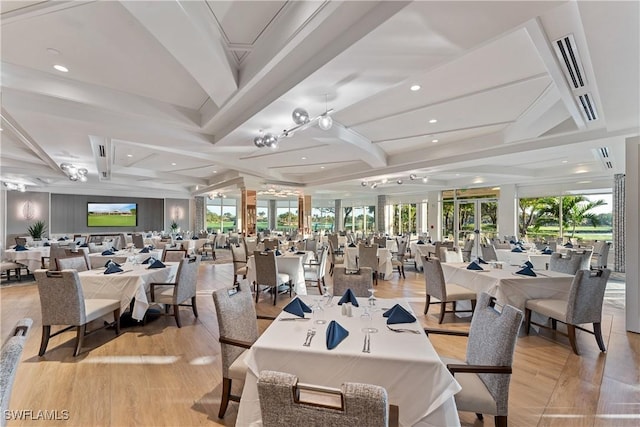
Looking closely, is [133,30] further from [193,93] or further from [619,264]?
[619,264]

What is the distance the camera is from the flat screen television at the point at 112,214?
15.0 metres

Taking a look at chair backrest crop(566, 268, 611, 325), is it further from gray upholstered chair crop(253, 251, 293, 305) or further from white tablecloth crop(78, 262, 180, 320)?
white tablecloth crop(78, 262, 180, 320)

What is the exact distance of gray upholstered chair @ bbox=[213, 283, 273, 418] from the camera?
216 cm

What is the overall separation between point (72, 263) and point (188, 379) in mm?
3210

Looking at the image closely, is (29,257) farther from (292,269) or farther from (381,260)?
(381,260)

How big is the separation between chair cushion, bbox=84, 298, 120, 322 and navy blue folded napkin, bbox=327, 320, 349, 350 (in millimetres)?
3113

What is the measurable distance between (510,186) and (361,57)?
37.4 feet

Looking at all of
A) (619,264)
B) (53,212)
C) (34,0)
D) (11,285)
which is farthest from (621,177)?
(53,212)

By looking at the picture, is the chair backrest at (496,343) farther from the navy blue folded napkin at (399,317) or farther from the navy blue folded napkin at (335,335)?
the navy blue folded napkin at (335,335)

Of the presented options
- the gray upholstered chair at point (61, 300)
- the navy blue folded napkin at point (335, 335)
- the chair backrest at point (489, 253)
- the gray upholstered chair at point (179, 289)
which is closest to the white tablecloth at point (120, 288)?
the gray upholstered chair at point (179, 289)

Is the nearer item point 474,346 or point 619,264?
point 474,346

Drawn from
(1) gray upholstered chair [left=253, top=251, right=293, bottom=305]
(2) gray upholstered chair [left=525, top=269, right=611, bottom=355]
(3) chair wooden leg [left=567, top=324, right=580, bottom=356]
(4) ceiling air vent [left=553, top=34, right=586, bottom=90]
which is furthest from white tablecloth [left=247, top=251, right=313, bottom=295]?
(4) ceiling air vent [left=553, top=34, right=586, bottom=90]

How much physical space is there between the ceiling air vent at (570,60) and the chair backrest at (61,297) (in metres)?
5.22

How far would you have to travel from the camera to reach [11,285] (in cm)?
684
